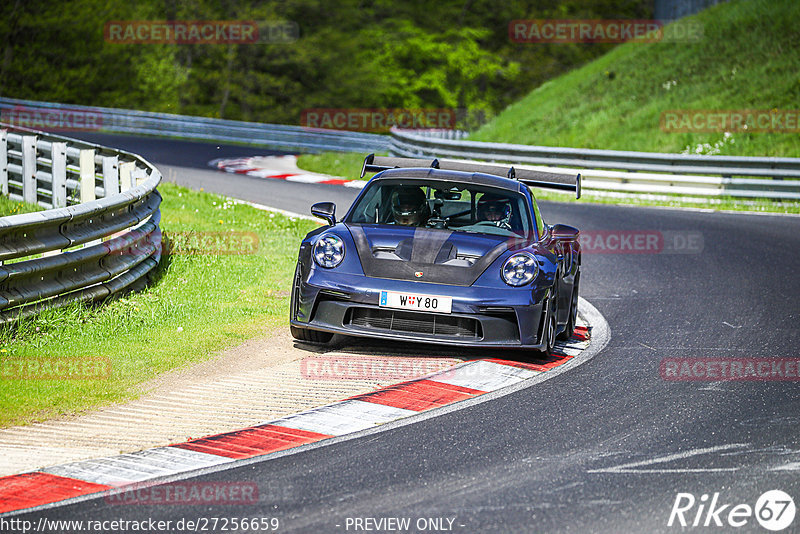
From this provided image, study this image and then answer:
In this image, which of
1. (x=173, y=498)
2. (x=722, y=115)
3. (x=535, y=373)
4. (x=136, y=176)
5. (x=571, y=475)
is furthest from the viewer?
(x=722, y=115)

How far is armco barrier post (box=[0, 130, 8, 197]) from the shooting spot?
16484mm

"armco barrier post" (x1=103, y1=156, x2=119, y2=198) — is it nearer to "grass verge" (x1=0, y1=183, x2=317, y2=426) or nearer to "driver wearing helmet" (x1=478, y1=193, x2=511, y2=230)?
"grass verge" (x1=0, y1=183, x2=317, y2=426)

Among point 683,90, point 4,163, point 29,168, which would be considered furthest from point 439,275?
point 683,90

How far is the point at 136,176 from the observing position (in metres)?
13.1

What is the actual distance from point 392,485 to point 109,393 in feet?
7.90

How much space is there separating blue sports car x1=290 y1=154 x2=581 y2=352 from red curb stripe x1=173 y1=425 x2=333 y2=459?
5.74 feet

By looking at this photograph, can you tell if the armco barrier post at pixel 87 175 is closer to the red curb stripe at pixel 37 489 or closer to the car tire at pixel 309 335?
the car tire at pixel 309 335

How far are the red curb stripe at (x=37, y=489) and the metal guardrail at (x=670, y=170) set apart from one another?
17.7m

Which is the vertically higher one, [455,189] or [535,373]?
[455,189]

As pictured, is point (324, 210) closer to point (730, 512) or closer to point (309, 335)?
point (309, 335)

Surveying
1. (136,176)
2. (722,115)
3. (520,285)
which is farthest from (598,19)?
(520,285)

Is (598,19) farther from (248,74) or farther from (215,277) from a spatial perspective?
(215,277)

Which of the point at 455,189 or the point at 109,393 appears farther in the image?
the point at 455,189

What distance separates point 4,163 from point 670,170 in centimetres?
1266
